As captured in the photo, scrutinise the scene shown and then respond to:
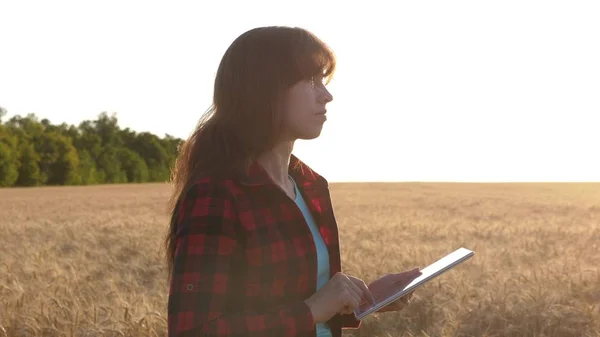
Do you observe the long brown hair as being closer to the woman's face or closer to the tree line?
the woman's face

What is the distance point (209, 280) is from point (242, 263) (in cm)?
10

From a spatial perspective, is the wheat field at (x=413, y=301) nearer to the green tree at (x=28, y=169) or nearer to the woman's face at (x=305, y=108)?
the woman's face at (x=305, y=108)

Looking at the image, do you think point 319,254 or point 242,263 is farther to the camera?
point 319,254

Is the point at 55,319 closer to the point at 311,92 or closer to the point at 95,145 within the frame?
the point at 311,92

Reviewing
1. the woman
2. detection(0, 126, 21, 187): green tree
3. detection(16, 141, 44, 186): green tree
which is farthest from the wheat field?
detection(16, 141, 44, 186): green tree

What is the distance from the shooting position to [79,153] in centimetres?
5906

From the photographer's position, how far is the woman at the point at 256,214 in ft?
4.85

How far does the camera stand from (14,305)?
4.32 metres

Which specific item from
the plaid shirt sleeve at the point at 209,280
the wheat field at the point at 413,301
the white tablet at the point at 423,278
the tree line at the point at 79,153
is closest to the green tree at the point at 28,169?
the tree line at the point at 79,153

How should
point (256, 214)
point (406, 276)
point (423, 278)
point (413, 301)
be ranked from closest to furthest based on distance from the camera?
point (256, 214) < point (423, 278) < point (406, 276) < point (413, 301)

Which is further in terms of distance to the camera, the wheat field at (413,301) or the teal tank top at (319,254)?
the wheat field at (413,301)

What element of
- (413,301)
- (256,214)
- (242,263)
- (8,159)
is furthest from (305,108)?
(8,159)

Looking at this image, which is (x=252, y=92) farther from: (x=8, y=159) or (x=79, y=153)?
(x=79, y=153)

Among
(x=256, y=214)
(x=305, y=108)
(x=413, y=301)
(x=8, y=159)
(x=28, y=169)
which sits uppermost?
(x=8, y=159)
